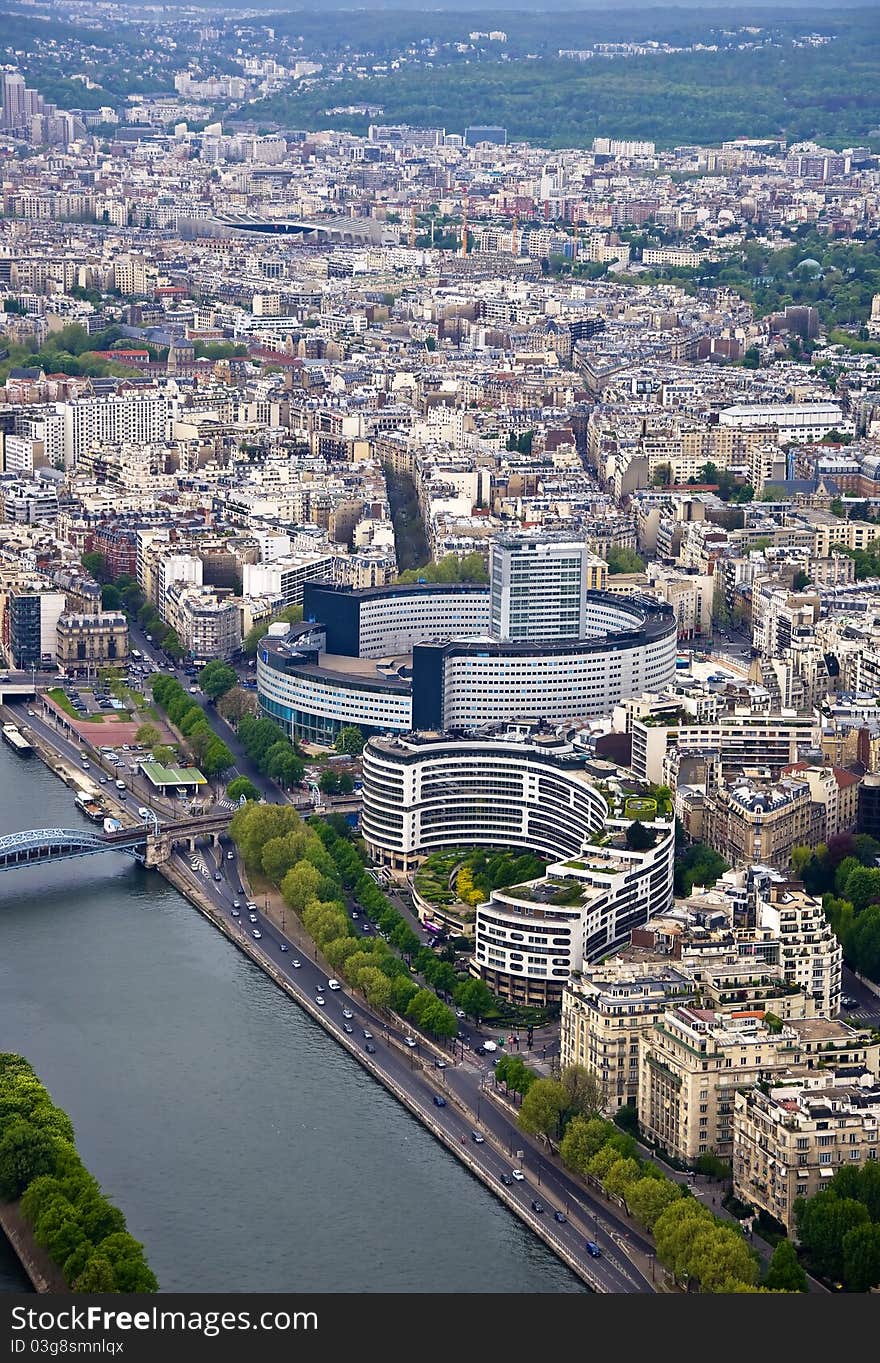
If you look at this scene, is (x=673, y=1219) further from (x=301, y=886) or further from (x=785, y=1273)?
(x=301, y=886)

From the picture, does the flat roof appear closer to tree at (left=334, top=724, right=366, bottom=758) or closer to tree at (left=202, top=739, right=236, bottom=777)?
tree at (left=202, top=739, right=236, bottom=777)

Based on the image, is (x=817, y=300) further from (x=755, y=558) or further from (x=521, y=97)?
(x=521, y=97)

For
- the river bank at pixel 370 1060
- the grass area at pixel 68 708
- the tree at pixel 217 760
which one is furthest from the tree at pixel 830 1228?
the grass area at pixel 68 708

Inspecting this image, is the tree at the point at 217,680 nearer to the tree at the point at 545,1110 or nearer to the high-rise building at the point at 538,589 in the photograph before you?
the high-rise building at the point at 538,589

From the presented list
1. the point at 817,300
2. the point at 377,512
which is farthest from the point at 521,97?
the point at 377,512

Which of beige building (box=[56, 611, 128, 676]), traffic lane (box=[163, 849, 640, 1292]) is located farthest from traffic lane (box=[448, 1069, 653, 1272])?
beige building (box=[56, 611, 128, 676])

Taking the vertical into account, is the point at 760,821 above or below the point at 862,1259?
above

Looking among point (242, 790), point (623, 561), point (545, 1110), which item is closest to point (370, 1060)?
point (545, 1110)
